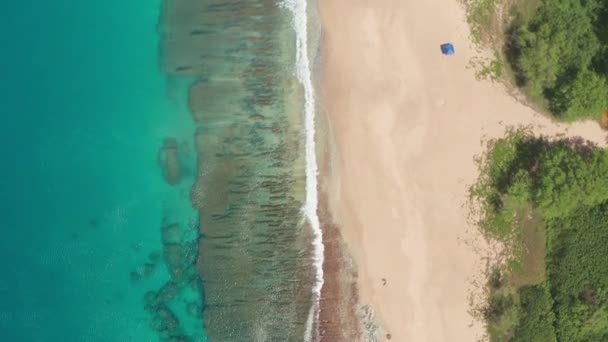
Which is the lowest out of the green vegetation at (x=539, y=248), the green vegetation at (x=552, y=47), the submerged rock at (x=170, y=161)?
the green vegetation at (x=539, y=248)

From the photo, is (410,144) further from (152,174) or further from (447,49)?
(152,174)

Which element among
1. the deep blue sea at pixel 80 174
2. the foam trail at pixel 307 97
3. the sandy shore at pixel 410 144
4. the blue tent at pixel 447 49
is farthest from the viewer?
the deep blue sea at pixel 80 174

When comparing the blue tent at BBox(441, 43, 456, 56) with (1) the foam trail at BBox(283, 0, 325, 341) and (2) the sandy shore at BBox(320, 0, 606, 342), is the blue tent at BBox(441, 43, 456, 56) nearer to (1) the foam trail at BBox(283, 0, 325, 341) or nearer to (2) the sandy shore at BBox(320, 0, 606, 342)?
(2) the sandy shore at BBox(320, 0, 606, 342)

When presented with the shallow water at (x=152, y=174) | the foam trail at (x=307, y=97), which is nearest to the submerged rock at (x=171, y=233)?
the shallow water at (x=152, y=174)

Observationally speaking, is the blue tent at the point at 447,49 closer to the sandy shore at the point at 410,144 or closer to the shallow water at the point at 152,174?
the sandy shore at the point at 410,144

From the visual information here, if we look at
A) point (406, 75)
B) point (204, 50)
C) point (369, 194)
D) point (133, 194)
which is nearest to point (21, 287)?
point (133, 194)

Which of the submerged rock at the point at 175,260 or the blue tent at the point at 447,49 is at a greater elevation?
the blue tent at the point at 447,49

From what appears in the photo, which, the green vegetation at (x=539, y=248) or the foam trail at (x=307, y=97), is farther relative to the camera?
the foam trail at (x=307, y=97)
